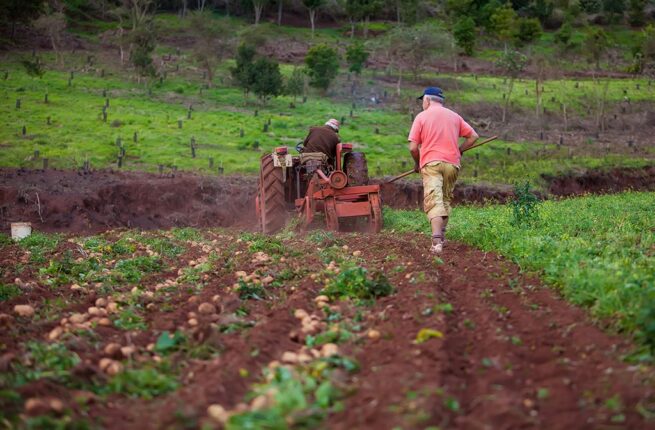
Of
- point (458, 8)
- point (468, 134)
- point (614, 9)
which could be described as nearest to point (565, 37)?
point (458, 8)

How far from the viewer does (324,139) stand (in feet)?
46.2

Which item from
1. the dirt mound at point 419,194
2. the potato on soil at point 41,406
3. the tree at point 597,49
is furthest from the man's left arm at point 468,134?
the tree at point 597,49

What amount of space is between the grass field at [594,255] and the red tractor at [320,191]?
6.02ft

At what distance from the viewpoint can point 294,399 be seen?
3623 millimetres

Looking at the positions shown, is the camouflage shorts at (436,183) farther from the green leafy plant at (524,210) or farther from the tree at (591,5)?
the tree at (591,5)

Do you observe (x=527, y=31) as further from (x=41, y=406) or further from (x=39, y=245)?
(x=41, y=406)

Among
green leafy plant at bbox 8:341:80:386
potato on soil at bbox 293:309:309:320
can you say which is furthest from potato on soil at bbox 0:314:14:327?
potato on soil at bbox 293:309:309:320

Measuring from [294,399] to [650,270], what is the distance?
154 inches

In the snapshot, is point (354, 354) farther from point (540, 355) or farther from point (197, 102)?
point (197, 102)

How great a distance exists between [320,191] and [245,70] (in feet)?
94.4

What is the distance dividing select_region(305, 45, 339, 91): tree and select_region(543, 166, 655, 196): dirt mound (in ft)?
71.5

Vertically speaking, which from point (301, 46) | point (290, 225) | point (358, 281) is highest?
point (301, 46)

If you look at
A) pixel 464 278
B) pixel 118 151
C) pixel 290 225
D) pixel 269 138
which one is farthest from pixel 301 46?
pixel 464 278

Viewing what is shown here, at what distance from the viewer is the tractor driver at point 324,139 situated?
1409 cm
